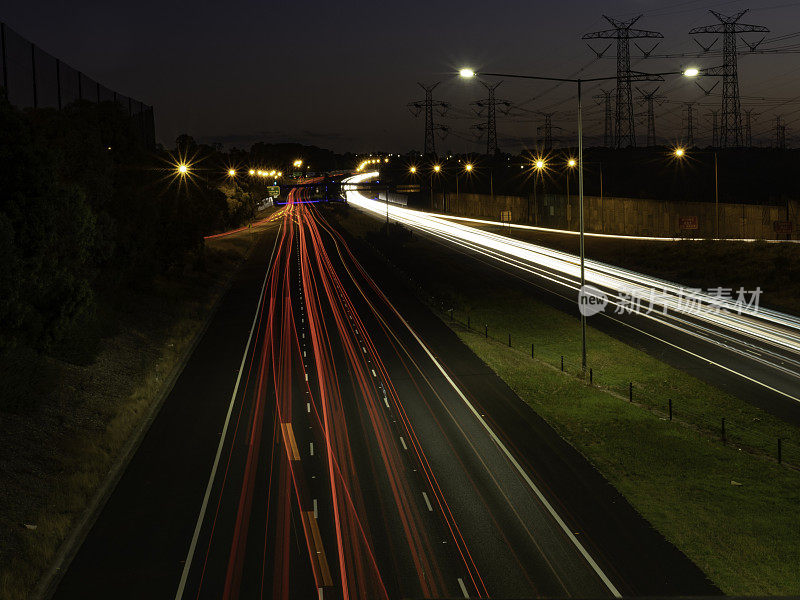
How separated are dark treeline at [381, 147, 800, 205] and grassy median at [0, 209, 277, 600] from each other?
240 feet

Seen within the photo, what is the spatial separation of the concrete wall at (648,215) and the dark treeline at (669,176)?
12080mm

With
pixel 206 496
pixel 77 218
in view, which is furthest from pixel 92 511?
pixel 77 218

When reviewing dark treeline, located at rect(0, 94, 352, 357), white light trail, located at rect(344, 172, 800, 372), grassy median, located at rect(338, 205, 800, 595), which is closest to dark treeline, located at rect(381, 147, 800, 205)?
white light trail, located at rect(344, 172, 800, 372)

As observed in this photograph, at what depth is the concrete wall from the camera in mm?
60781

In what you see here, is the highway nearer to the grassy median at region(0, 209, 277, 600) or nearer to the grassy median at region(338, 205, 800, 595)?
the grassy median at region(338, 205, 800, 595)

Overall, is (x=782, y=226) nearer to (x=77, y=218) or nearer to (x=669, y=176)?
(x=77, y=218)

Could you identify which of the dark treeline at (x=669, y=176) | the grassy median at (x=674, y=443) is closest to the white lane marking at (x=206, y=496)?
the grassy median at (x=674, y=443)

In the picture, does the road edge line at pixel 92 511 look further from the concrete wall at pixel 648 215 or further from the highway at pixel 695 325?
the concrete wall at pixel 648 215

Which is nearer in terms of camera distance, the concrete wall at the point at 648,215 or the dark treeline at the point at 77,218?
the dark treeline at the point at 77,218

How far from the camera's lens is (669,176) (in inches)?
5012

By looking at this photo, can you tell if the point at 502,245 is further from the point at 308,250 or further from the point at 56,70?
the point at 56,70

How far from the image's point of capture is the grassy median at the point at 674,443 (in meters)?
15.2

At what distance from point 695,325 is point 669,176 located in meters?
97.1

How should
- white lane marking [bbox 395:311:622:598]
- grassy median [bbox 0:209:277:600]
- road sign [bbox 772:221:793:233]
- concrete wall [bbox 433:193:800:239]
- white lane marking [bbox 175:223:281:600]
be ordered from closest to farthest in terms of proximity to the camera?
1. white lane marking [bbox 395:311:622:598]
2. white lane marking [bbox 175:223:281:600]
3. grassy median [bbox 0:209:277:600]
4. road sign [bbox 772:221:793:233]
5. concrete wall [bbox 433:193:800:239]
